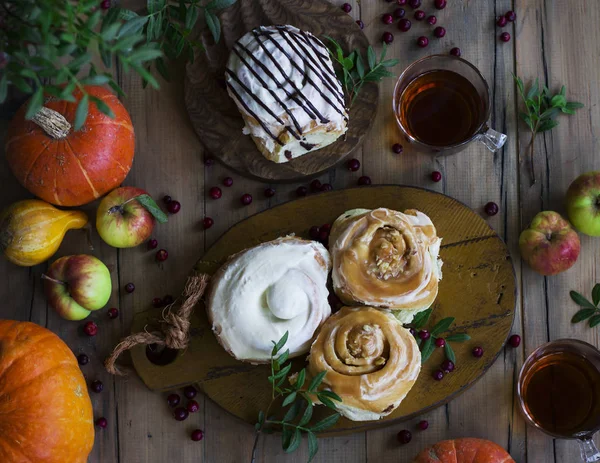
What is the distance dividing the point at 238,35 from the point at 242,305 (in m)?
0.92

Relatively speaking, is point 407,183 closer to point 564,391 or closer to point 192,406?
point 564,391

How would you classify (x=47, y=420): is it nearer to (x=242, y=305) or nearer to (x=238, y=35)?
(x=242, y=305)

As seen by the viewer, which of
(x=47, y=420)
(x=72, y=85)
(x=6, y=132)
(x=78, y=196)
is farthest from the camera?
(x=6, y=132)

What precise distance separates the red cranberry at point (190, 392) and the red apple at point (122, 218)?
53cm

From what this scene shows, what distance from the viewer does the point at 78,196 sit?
2068 millimetres

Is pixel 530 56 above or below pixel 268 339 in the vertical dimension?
above

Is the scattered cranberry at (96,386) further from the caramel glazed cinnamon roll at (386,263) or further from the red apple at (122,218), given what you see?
the caramel glazed cinnamon roll at (386,263)

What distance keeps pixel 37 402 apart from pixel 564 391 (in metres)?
1.66

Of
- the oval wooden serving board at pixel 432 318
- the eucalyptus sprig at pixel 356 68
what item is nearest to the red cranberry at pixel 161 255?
the oval wooden serving board at pixel 432 318

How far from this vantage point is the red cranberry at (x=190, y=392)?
2.14 metres

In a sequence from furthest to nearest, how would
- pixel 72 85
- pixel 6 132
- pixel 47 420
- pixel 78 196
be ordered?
pixel 6 132, pixel 78 196, pixel 47 420, pixel 72 85

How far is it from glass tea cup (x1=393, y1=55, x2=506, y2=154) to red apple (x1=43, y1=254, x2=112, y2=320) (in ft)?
3.61

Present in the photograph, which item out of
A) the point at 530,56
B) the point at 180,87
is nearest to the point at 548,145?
the point at 530,56

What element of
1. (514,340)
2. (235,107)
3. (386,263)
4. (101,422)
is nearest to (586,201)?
(514,340)
